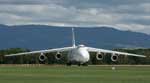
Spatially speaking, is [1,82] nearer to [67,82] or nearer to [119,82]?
[67,82]

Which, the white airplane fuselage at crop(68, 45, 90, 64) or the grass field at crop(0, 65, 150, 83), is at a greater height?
the grass field at crop(0, 65, 150, 83)

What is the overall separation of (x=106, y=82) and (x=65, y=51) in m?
64.4

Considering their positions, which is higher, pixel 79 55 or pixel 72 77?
pixel 72 77

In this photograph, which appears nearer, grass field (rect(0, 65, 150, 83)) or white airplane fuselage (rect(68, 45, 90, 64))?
grass field (rect(0, 65, 150, 83))

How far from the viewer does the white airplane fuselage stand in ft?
324

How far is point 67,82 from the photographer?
147ft

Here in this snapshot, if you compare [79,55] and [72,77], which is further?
[79,55]

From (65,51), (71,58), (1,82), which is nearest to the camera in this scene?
(1,82)

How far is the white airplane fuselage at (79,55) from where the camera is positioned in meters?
98.9

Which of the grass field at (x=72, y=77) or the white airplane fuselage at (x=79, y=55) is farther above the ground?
the grass field at (x=72, y=77)

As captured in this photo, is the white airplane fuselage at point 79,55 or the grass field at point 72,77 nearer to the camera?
the grass field at point 72,77

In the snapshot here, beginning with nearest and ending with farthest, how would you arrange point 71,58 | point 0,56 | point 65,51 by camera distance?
1. point 71,58
2. point 65,51
3. point 0,56

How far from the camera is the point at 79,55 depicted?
324 ft

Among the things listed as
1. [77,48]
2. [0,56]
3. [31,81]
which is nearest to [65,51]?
[77,48]
